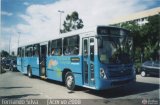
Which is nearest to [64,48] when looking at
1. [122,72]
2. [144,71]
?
[122,72]

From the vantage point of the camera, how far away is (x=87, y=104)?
9242mm

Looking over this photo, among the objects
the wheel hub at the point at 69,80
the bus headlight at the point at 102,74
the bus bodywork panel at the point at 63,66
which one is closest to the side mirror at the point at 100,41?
the bus headlight at the point at 102,74

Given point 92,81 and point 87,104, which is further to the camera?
point 92,81

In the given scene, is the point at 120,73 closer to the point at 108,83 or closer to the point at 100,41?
the point at 108,83

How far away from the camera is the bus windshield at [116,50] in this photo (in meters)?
10.4

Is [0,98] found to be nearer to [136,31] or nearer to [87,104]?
[87,104]

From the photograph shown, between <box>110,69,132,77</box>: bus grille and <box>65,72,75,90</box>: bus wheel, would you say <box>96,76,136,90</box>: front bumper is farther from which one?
<box>65,72,75,90</box>: bus wheel

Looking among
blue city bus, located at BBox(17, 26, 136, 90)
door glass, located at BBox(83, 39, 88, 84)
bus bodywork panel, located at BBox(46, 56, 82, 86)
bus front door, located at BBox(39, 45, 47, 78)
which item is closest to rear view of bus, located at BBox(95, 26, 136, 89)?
blue city bus, located at BBox(17, 26, 136, 90)

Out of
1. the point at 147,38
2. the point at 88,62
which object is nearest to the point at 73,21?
the point at 147,38

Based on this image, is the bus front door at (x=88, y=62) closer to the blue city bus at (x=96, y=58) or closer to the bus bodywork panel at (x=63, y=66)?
the blue city bus at (x=96, y=58)

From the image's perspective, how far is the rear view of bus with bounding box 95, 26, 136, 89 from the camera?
402 inches

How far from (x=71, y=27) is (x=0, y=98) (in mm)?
30650

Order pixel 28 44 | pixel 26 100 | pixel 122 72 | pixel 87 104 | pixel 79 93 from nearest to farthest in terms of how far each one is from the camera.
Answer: pixel 87 104 < pixel 26 100 < pixel 122 72 < pixel 79 93 < pixel 28 44

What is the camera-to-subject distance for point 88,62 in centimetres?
1099
